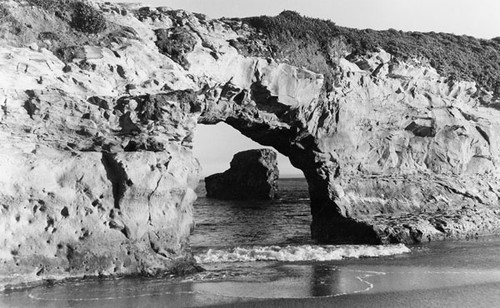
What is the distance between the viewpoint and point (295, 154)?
27.1 metres

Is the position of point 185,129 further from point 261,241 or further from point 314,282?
point 261,241

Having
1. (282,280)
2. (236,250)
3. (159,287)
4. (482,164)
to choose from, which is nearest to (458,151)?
(482,164)

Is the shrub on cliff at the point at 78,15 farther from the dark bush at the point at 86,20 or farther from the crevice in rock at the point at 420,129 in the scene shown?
the crevice in rock at the point at 420,129

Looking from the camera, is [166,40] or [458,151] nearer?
[166,40]

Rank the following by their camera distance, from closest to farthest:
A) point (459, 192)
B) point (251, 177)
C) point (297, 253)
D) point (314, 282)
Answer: point (314, 282) < point (297, 253) < point (459, 192) < point (251, 177)

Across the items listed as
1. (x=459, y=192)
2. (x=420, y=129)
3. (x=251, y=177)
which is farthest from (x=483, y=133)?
(x=251, y=177)

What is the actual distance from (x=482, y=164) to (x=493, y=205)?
7.61 feet

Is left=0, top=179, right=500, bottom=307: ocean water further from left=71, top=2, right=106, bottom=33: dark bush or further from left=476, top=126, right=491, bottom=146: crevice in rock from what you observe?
left=71, top=2, right=106, bottom=33: dark bush

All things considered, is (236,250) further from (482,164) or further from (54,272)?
(482,164)

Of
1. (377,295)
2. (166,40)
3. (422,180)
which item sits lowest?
(377,295)

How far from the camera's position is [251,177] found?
6681 centimetres

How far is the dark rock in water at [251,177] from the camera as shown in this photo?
216 ft

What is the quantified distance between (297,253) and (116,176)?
7927mm

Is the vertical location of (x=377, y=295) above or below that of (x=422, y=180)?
below
